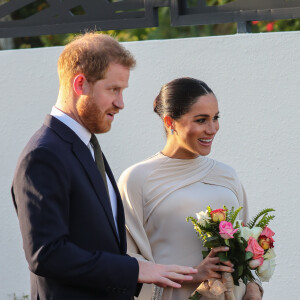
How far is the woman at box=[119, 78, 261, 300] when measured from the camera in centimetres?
333

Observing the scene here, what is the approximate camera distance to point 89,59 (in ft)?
→ 8.10

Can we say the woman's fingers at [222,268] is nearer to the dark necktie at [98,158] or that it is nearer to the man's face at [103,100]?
the dark necktie at [98,158]

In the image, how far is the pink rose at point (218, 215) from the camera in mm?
3092

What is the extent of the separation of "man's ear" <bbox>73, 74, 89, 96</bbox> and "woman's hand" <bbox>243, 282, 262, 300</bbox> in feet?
4.50

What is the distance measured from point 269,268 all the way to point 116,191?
0.84 m

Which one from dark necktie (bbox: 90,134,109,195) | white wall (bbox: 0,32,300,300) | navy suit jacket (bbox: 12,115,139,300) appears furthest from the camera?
white wall (bbox: 0,32,300,300)

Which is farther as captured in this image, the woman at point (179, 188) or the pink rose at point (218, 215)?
the woman at point (179, 188)

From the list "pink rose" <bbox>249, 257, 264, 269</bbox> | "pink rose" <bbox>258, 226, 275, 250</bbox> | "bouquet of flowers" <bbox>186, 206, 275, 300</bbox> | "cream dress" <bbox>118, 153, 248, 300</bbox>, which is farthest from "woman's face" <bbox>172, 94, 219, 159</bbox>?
"pink rose" <bbox>249, 257, 264, 269</bbox>

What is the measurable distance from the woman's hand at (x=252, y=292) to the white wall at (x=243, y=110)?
1420 millimetres

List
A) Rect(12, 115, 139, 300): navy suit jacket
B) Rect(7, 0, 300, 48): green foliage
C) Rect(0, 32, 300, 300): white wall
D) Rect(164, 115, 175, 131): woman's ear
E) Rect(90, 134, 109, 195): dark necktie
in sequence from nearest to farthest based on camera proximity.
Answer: Rect(12, 115, 139, 300): navy suit jacket → Rect(90, 134, 109, 195): dark necktie → Rect(164, 115, 175, 131): woman's ear → Rect(0, 32, 300, 300): white wall → Rect(7, 0, 300, 48): green foliage

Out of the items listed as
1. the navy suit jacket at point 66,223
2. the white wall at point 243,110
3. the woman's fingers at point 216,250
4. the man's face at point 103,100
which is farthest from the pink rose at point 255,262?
the white wall at point 243,110

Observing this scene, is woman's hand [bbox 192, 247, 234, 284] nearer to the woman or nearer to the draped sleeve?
the woman

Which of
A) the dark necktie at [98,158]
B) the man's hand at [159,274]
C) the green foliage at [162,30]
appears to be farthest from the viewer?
the green foliage at [162,30]

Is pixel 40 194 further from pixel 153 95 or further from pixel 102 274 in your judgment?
pixel 153 95
